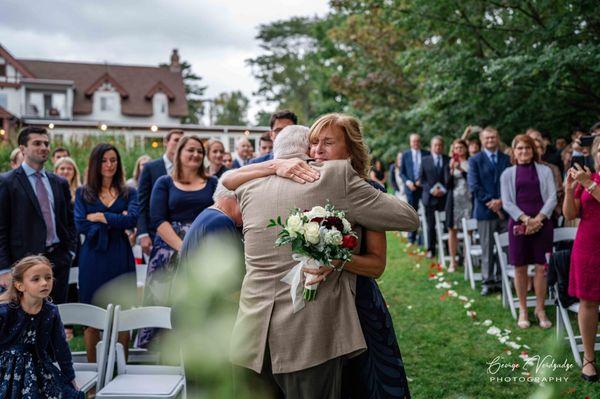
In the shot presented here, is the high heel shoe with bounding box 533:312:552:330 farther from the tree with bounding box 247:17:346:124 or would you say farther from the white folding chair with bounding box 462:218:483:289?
the tree with bounding box 247:17:346:124

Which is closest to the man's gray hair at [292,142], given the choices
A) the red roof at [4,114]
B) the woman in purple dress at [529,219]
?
the woman in purple dress at [529,219]

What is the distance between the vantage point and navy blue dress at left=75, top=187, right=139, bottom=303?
5.04 meters

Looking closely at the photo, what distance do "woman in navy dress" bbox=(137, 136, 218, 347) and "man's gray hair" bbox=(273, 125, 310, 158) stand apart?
2.23 meters

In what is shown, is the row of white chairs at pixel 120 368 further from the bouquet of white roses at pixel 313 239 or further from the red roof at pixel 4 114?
the red roof at pixel 4 114

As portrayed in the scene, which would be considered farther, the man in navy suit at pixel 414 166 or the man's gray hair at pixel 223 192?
the man in navy suit at pixel 414 166

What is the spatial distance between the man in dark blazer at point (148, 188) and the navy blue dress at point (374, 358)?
3250 millimetres

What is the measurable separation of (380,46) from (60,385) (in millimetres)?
16765

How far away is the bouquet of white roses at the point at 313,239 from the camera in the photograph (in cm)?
220

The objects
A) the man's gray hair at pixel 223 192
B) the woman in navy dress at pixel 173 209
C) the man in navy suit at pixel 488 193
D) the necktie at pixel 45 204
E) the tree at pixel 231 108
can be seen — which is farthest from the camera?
the tree at pixel 231 108

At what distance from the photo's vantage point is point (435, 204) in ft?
32.8

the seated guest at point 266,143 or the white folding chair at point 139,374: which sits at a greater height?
the seated guest at point 266,143

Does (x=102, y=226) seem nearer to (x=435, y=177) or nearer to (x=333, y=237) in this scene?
(x=333, y=237)

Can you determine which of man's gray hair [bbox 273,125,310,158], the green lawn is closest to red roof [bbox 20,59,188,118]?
the green lawn

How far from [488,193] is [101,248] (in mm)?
5155
